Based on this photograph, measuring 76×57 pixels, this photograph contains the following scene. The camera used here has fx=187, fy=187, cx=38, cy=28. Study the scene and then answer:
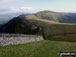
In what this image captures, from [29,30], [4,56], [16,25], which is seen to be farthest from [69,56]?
[16,25]

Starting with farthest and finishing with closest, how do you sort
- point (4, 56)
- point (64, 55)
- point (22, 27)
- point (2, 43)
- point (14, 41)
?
1. point (22, 27)
2. point (14, 41)
3. point (2, 43)
4. point (64, 55)
5. point (4, 56)

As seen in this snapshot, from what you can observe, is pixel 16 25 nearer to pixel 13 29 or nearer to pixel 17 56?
pixel 13 29

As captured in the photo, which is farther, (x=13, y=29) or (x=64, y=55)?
(x=13, y=29)

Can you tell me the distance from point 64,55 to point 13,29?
17087 cm

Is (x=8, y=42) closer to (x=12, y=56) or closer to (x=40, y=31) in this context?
(x=12, y=56)

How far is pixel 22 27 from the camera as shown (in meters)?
189

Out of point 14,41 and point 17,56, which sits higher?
point 17,56

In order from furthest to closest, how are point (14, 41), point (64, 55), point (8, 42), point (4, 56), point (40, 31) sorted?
point (40, 31) < point (14, 41) < point (8, 42) < point (64, 55) < point (4, 56)

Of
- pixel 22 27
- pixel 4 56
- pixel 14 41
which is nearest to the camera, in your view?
pixel 4 56

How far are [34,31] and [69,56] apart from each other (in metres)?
141

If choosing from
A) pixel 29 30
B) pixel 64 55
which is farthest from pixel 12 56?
pixel 29 30

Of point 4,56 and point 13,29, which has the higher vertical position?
point 4,56

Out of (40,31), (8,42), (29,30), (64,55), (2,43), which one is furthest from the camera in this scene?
(29,30)

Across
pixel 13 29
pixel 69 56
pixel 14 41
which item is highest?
pixel 69 56
